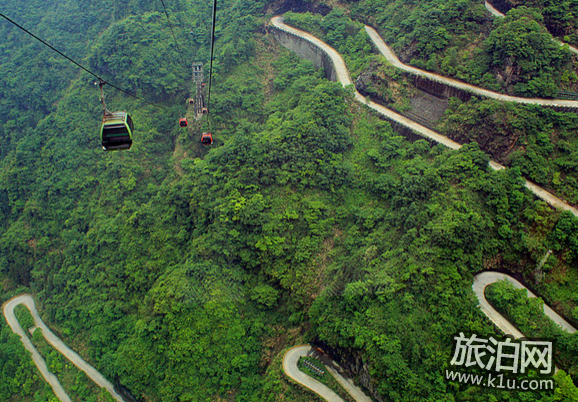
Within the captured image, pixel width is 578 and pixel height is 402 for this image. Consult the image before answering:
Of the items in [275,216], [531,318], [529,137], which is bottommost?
[531,318]

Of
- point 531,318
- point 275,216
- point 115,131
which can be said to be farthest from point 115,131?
point 531,318

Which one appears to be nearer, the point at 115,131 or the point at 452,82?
the point at 115,131

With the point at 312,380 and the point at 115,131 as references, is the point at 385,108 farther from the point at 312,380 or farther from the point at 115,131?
the point at 115,131

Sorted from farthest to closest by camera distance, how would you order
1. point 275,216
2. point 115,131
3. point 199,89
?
point 199,89 → point 275,216 → point 115,131

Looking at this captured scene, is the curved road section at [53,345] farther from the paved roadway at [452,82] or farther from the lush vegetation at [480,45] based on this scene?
the lush vegetation at [480,45]

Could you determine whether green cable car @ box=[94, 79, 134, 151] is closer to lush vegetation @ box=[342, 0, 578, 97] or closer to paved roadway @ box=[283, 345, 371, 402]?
paved roadway @ box=[283, 345, 371, 402]

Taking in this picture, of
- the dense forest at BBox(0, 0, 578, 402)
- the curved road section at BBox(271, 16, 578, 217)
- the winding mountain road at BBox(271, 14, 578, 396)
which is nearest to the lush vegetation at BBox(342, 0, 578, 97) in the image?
the dense forest at BBox(0, 0, 578, 402)

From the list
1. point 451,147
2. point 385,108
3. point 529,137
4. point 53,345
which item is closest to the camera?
point 529,137

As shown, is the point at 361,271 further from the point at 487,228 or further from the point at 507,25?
the point at 507,25
